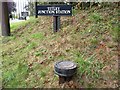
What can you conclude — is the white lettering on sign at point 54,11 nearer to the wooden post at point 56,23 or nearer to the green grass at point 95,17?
the wooden post at point 56,23

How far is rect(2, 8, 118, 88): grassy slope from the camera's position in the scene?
453 centimetres

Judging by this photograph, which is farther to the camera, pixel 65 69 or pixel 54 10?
pixel 54 10

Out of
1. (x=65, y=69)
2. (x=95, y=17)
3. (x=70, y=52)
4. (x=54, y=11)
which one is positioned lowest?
(x=65, y=69)

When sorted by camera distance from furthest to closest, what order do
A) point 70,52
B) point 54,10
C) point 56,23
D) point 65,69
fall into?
point 56,23, point 54,10, point 70,52, point 65,69

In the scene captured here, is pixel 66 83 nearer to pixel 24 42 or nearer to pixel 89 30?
pixel 89 30

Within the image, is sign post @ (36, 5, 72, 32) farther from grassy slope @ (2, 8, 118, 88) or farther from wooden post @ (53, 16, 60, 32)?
grassy slope @ (2, 8, 118, 88)

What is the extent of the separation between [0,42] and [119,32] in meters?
3.90

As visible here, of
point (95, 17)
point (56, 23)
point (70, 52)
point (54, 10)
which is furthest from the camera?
point (95, 17)

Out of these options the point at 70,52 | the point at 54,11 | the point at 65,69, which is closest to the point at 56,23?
the point at 54,11

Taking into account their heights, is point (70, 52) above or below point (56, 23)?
below

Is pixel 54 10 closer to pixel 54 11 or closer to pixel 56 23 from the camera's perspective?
pixel 54 11

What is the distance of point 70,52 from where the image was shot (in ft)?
17.1

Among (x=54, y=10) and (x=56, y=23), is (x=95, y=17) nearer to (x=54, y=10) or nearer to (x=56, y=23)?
(x=56, y=23)

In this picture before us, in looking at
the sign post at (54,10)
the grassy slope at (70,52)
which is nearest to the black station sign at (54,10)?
the sign post at (54,10)
